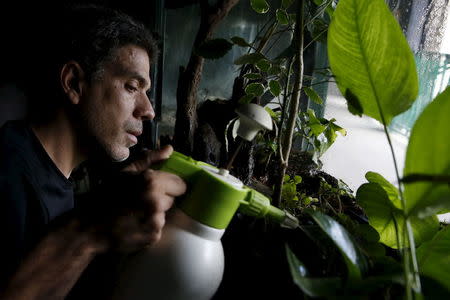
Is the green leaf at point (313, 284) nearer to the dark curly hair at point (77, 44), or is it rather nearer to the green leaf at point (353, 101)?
the green leaf at point (353, 101)

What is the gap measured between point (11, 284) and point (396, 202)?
2.22 feet

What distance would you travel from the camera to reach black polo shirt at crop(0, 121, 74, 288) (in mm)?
613

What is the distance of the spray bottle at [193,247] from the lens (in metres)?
0.36

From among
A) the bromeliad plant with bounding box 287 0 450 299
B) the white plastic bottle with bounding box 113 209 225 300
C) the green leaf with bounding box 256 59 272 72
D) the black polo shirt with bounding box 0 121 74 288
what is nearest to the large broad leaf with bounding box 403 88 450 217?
the bromeliad plant with bounding box 287 0 450 299

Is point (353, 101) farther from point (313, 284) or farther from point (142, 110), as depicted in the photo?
point (142, 110)

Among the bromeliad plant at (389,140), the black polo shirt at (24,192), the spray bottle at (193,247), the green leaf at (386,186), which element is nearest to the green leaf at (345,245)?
the bromeliad plant at (389,140)

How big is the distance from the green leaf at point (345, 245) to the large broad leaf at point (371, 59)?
0.56 ft

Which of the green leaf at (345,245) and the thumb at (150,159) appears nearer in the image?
the green leaf at (345,245)

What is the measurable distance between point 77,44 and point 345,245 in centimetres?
85

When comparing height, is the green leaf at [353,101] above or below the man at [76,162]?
above

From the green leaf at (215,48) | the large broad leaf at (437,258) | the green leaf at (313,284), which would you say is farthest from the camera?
the green leaf at (215,48)

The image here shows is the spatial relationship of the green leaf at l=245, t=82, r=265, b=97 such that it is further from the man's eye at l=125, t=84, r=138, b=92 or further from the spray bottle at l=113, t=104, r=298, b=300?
the spray bottle at l=113, t=104, r=298, b=300

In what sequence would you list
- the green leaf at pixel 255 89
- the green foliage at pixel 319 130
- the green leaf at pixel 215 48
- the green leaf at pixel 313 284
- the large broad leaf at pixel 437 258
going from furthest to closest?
the green foliage at pixel 319 130
the green leaf at pixel 255 89
the green leaf at pixel 215 48
the large broad leaf at pixel 437 258
the green leaf at pixel 313 284

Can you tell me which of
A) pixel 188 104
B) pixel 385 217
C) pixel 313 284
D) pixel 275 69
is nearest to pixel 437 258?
pixel 385 217
